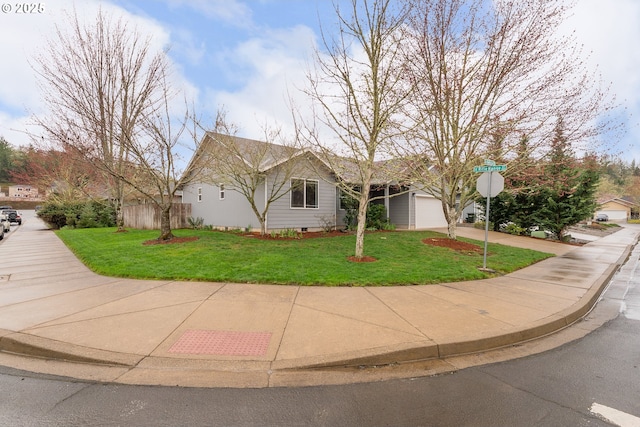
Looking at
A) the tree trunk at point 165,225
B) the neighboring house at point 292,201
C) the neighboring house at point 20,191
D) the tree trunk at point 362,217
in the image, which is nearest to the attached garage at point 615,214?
the neighboring house at point 292,201

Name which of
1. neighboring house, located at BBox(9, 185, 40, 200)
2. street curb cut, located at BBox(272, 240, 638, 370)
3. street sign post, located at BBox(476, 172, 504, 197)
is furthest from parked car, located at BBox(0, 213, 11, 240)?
neighboring house, located at BBox(9, 185, 40, 200)

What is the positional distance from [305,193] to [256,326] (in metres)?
11.4

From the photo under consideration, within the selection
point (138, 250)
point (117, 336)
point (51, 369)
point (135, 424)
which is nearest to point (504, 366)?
point (135, 424)

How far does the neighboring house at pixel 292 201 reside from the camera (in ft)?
46.1

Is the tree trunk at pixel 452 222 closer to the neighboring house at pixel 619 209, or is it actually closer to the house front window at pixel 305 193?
the house front window at pixel 305 193

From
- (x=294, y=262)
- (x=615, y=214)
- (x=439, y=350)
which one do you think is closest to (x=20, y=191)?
(x=294, y=262)

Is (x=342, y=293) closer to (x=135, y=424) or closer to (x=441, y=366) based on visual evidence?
(x=441, y=366)

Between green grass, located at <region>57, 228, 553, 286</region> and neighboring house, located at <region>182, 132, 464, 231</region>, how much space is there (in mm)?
3019

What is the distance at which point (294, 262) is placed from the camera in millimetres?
7957

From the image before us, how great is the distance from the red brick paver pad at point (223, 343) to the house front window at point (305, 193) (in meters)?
10.9

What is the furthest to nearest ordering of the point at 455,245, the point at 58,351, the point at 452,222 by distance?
1. the point at 452,222
2. the point at 455,245
3. the point at 58,351

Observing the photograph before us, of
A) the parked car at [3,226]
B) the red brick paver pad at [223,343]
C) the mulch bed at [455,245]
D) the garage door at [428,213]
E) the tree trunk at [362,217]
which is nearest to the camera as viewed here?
the red brick paver pad at [223,343]

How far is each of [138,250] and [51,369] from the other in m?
7.18

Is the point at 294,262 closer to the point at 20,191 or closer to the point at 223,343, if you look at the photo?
the point at 223,343
